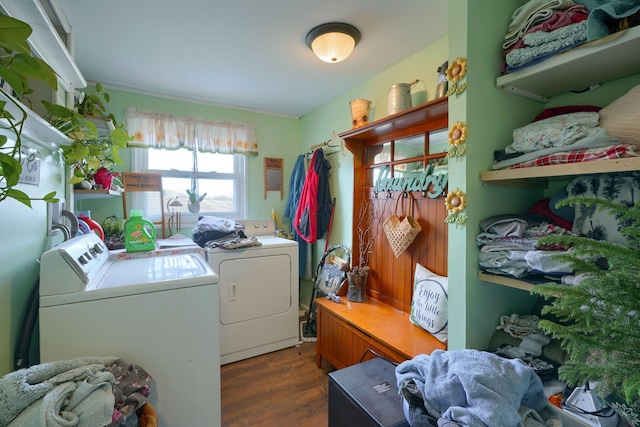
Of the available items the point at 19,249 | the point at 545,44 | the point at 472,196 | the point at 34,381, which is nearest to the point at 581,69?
the point at 545,44

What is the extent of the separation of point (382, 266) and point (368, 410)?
4.64 ft

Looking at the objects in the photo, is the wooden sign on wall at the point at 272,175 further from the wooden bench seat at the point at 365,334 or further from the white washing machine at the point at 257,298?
the wooden bench seat at the point at 365,334

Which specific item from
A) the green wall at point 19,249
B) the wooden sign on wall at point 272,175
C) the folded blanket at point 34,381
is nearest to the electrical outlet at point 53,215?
the green wall at point 19,249

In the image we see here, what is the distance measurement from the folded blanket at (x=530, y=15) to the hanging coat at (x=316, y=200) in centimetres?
180

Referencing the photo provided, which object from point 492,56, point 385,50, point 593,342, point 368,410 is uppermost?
point 385,50

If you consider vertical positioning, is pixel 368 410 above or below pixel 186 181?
below

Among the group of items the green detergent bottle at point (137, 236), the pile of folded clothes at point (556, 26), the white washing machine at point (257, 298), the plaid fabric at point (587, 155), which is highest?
the pile of folded clothes at point (556, 26)

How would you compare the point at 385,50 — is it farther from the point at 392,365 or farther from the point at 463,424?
the point at 463,424

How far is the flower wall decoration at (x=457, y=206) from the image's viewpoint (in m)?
1.17

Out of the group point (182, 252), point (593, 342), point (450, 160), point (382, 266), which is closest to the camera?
point (593, 342)

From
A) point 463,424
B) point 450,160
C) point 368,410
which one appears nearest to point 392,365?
point 368,410

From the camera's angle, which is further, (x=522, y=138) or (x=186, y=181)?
(x=186, y=181)

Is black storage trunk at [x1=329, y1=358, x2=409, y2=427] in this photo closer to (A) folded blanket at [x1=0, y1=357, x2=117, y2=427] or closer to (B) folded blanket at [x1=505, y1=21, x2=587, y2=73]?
(A) folded blanket at [x1=0, y1=357, x2=117, y2=427]

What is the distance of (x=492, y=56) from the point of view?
1192 millimetres
